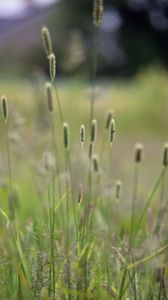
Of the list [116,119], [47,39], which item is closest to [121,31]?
[116,119]

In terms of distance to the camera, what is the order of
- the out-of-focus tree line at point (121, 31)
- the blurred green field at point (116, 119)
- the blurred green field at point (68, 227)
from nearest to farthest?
the blurred green field at point (68, 227)
the blurred green field at point (116, 119)
the out-of-focus tree line at point (121, 31)

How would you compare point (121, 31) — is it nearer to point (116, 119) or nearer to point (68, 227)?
point (116, 119)

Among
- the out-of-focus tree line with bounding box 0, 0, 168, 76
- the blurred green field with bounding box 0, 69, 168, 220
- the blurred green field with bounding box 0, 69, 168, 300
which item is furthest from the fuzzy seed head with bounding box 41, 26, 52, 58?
the out-of-focus tree line with bounding box 0, 0, 168, 76

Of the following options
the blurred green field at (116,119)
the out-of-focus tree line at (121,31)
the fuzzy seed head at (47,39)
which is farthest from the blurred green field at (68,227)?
the out-of-focus tree line at (121,31)

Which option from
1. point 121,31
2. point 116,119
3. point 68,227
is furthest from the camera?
point 121,31

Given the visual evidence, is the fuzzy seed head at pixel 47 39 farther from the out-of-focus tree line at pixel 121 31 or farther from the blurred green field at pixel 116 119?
the out-of-focus tree line at pixel 121 31

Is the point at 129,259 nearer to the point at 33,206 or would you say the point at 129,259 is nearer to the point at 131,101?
the point at 33,206

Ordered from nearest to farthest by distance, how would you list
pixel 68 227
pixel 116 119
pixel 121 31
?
pixel 68 227
pixel 116 119
pixel 121 31

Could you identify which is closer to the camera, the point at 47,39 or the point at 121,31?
the point at 47,39

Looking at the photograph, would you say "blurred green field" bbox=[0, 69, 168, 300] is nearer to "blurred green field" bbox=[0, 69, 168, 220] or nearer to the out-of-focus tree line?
"blurred green field" bbox=[0, 69, 168, 220]
